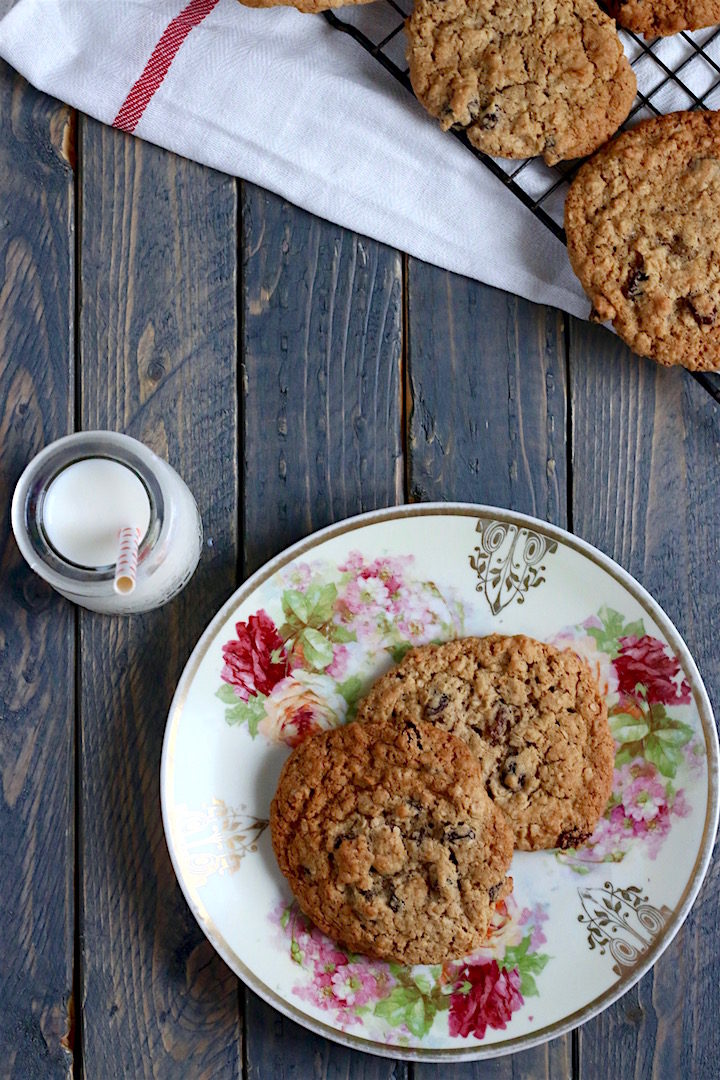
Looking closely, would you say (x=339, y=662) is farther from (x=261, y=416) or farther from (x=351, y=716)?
(x=261, y=416)

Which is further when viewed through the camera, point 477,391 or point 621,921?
point 477,391

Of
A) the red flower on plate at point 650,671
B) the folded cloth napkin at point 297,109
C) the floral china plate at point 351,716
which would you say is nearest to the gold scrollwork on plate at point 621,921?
the floral china plate at point 351,716

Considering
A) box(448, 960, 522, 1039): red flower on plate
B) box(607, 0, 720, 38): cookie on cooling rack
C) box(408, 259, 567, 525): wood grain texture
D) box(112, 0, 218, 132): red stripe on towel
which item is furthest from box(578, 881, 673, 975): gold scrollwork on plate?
box(112, 0, 218, 132): red stripe on towel

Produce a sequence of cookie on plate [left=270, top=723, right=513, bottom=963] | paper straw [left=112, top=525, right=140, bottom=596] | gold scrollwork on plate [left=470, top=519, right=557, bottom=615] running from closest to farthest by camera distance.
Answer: paper straw [left=112, top=525, right=140, bottom=596] → cookie on plate [left=270, top=723, right=513, bottom=963] → gold scrollwork on plate [left=470, top=519, right=557, bottom=615]

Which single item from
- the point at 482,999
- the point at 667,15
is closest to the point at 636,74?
the point at 667,15

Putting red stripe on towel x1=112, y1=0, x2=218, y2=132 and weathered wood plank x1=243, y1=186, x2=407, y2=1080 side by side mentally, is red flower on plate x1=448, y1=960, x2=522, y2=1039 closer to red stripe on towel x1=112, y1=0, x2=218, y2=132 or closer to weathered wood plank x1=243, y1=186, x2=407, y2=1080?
weathered wood plank x1=243, y1=186, x2=407, y2=1080

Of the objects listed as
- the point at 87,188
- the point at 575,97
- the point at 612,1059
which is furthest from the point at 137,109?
the point at 612,1059
